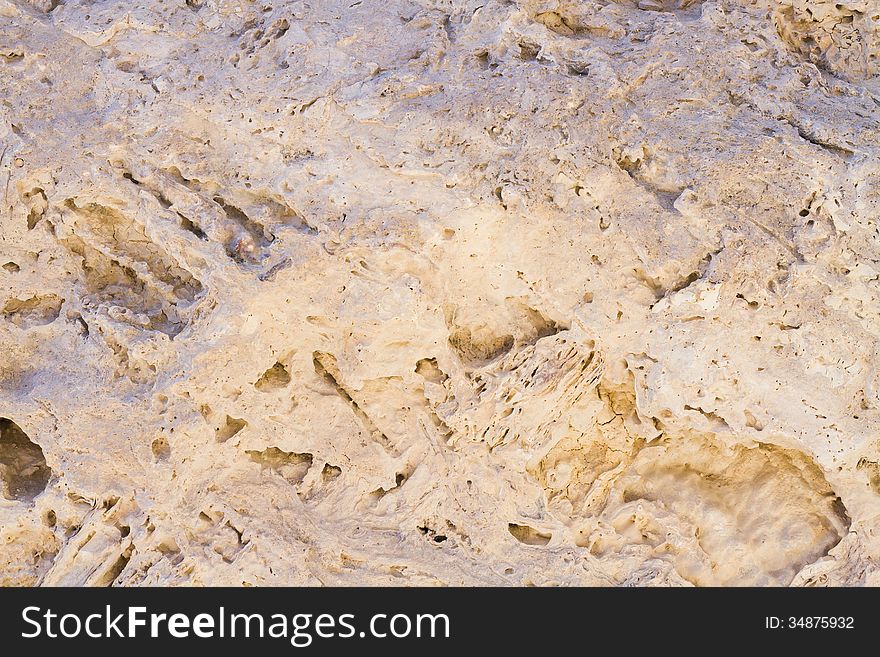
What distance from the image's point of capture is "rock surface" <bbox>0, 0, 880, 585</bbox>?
10.2ft

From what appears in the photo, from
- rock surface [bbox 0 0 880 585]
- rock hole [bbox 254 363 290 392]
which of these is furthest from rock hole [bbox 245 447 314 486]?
rock hole [bbox 254 363 290 392]

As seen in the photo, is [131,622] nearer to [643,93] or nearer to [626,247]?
[626,247]

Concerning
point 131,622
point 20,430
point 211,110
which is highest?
point 211,110

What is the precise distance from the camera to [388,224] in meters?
3.11

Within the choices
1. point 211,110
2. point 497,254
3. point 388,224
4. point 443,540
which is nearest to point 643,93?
point 497,254

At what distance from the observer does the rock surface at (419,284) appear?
3.12m

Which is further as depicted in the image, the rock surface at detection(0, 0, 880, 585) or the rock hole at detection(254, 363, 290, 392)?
the rock hole at detection(254, 363, 290, 392)

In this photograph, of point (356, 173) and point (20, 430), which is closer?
point (356, 173)

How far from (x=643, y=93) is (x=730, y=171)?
0.47m

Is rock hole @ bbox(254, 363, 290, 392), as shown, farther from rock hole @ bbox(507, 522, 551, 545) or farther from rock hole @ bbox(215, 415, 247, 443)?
rock hole @ bbox(507, 522, 551, 545)

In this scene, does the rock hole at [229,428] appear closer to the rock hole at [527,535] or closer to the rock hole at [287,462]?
the rock hole at [287,462]

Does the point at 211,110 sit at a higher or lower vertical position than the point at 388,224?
higher

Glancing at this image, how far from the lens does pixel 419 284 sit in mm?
3117

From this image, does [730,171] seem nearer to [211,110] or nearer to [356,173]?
[356,173]
